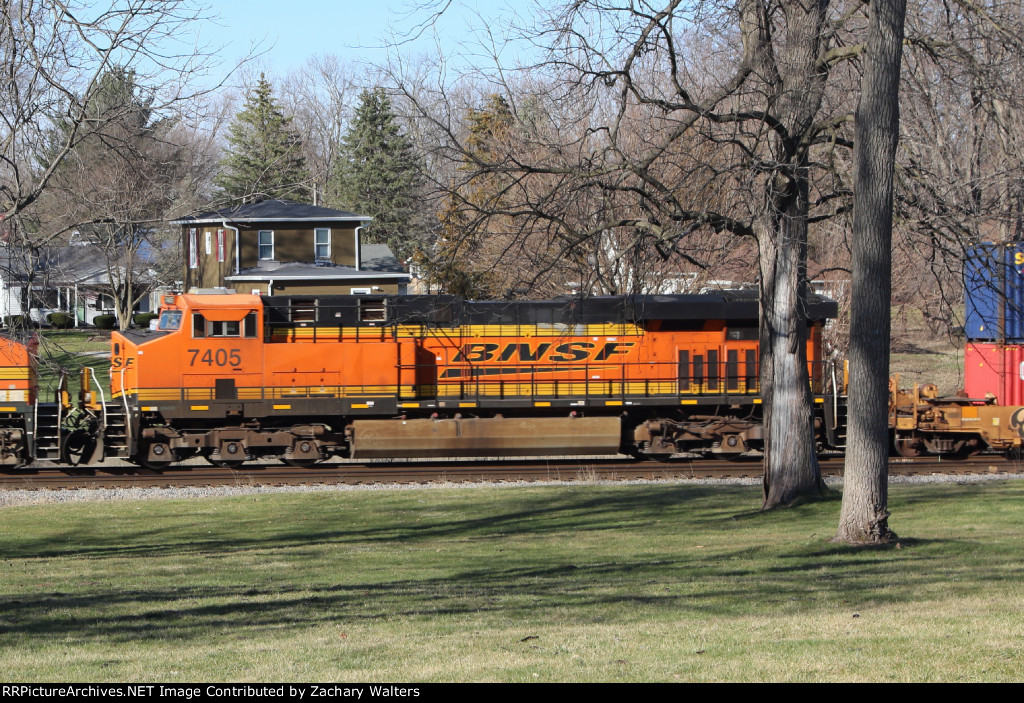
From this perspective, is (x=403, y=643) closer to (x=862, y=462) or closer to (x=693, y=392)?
(x=862, y=462)

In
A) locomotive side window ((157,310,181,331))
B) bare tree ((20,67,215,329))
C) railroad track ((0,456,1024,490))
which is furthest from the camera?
locomotive side window ((157,310,181,331))

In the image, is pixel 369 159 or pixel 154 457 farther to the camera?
pixel 369 159

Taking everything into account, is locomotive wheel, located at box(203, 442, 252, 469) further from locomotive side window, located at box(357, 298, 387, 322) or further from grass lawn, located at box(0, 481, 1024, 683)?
grass lawn, located at box(0, 481, 1024, 683)

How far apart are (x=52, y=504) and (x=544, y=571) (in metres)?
10.5

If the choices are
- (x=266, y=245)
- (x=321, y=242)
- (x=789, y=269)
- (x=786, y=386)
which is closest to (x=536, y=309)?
(x=786, y=386)

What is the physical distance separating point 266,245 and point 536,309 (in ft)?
73.9

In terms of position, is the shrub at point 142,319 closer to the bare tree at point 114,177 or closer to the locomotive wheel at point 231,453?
the locomotive wheel at point 231,453

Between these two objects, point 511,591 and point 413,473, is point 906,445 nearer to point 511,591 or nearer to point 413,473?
point 413,473

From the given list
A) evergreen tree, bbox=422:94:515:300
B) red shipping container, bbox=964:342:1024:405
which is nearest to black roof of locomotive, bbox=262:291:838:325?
evergreen tree, bbox=422:94:515:300

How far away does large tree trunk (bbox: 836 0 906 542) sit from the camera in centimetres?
1085

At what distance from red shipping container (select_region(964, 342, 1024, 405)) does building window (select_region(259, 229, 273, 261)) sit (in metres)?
28.2

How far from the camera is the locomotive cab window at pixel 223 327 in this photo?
1994 cm

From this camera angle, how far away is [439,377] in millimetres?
20906

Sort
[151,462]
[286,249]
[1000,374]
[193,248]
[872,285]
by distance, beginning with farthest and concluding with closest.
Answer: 1. [193,248]
2. [286,249]
3. [151,462]
4. [1000,374]
5. [872,285]
